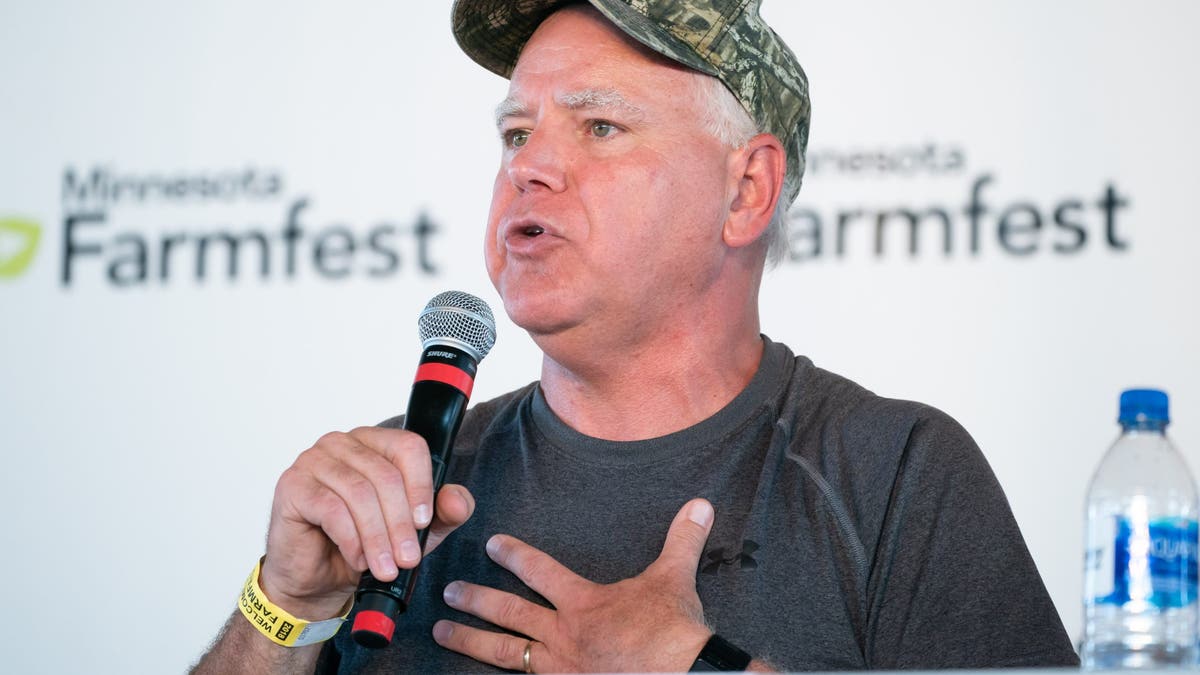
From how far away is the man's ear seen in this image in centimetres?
186

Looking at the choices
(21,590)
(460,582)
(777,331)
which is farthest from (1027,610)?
(21,590)

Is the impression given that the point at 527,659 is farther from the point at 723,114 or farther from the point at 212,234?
the point at 212,234

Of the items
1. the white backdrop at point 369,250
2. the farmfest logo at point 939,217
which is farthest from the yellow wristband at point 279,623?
the farmfest logo at point 939,217

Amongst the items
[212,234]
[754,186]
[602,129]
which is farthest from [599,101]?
[212,234]

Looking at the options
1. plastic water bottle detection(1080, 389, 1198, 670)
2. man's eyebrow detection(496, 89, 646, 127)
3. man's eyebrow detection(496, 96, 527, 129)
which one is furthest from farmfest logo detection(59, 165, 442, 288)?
plastic water bottle detection(1080, 389, 1198, 670)

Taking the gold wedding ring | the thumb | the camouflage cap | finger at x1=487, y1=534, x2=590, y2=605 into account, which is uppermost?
the camouflage cap

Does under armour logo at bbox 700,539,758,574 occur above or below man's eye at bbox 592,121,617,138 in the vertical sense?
below

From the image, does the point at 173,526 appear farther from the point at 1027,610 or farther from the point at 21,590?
the point at 1027,610

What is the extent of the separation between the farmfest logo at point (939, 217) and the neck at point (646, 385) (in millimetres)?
922

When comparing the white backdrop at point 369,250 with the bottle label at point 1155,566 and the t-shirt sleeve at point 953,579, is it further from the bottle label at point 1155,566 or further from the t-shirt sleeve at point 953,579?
the bottle label at point 1155,566

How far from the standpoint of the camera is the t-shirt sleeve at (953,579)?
57.6 inches

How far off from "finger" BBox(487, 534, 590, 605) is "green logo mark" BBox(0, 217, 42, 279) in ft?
6.10

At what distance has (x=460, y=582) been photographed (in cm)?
162

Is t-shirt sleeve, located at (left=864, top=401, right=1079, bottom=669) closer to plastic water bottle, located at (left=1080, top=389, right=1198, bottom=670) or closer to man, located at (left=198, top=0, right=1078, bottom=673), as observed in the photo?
man, located at (left=198, top=0, right=1078, bottom=673)
